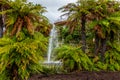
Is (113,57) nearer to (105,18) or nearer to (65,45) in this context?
(105,18)

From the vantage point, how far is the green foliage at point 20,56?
43.3 ft

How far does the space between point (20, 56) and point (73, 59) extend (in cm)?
380

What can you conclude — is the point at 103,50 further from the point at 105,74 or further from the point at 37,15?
the point at 37,15

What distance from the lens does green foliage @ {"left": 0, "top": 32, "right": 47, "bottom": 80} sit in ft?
43.3

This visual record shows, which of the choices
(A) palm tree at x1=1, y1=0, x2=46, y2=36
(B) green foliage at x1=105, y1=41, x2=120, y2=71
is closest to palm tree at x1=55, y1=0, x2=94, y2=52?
(B) green foliage at x1=105, y1=41, x2=120, y2=71

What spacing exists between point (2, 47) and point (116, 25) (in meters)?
5.69

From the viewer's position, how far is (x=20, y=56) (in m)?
13.3

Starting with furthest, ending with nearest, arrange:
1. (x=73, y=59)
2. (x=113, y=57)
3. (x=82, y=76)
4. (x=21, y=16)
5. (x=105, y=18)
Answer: (x=113, y=57) < (x=105, y=18) < (x=73, y=59) < (x=82, y=76) < (x=21, y=16)

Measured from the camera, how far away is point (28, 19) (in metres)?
13.8

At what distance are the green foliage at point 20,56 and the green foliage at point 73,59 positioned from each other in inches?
121

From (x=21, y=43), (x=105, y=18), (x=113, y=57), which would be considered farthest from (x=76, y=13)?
(x=21, y=43)

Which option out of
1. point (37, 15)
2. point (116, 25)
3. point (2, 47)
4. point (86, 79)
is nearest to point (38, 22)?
point (37, 15)

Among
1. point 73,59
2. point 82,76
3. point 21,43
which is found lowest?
point 82,76

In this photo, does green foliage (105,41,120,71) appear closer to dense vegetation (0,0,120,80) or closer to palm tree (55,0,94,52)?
dense vegetation (0,0,120,80)
